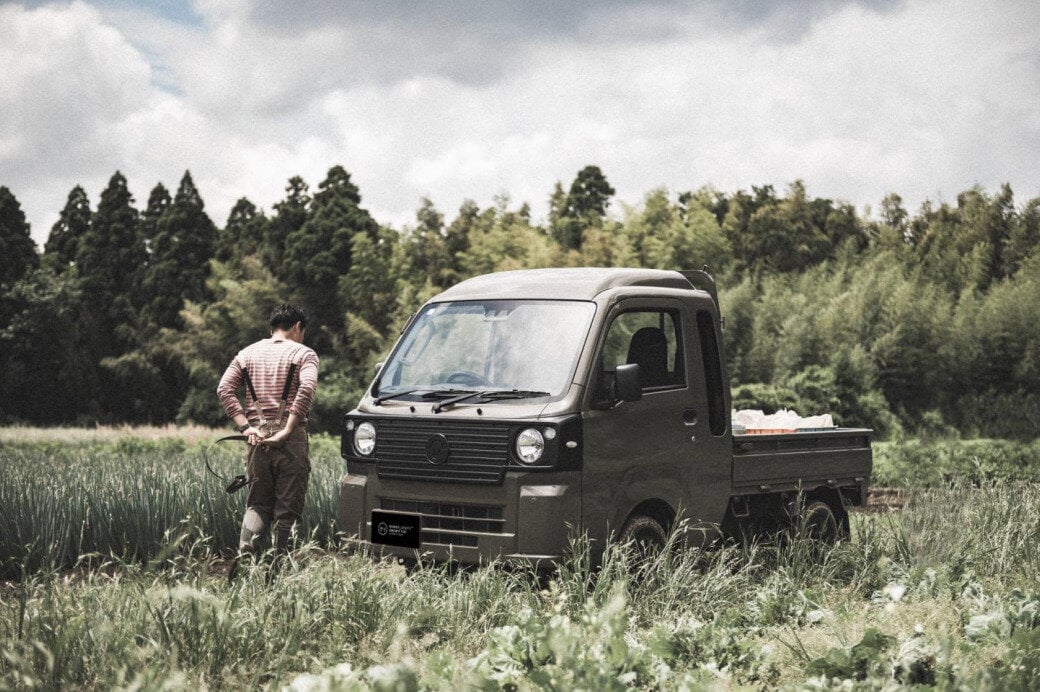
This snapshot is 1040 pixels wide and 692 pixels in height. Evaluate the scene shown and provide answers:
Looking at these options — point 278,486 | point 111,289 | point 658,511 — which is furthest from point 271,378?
point 111,289

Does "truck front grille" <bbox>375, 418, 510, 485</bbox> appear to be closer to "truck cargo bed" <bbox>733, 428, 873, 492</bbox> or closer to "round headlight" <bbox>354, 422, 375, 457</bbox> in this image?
"round headlight" <bbox>354, 422, 375, 457</bbox>

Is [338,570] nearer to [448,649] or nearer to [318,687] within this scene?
[448,649]

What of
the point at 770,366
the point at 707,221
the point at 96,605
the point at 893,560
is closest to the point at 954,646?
the point at 893,560

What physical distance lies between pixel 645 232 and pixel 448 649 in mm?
22570

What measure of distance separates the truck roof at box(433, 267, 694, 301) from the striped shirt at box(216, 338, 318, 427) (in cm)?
102

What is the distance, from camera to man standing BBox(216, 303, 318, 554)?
294 inches

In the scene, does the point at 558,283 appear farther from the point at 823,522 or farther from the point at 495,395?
the point at 823,522

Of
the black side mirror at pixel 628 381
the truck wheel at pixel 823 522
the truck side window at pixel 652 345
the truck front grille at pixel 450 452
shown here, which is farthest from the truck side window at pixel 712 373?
the truck front grille at pixel 450 452

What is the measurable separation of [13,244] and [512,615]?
1635 inches

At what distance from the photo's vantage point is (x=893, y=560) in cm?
827

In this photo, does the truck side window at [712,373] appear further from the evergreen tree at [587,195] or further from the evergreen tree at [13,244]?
the evergreen tree at [13,244]

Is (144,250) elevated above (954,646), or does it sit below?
above

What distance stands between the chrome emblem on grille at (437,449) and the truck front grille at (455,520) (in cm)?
29

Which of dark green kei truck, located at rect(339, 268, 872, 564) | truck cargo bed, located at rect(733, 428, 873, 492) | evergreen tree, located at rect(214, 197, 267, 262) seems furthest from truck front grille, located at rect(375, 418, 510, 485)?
evergreen tree, located at rect(214, 197, 267, 262)
